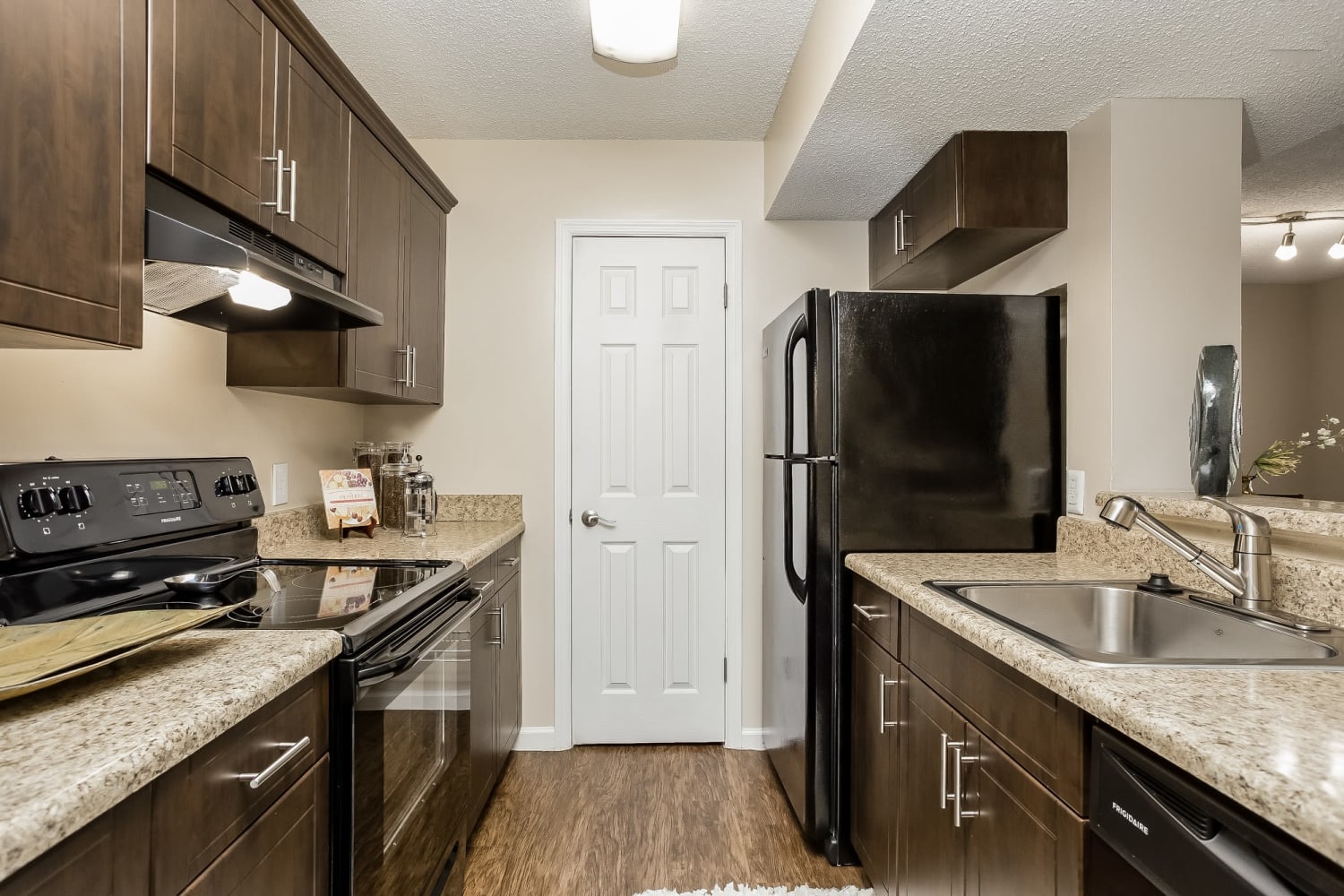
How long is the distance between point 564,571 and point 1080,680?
214cm

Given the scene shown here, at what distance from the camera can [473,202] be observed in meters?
2.85

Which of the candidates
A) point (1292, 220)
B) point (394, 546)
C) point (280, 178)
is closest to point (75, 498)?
point (280, 178)

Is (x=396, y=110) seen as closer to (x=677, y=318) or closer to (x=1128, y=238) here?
(x=677, y=318)

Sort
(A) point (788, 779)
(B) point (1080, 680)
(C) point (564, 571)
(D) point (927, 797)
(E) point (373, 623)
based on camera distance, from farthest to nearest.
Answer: (C) point (564, 571), (A) point (788, 779), (D) point (927, 797), (E) point (373, 623), (B) point (1080, 680)

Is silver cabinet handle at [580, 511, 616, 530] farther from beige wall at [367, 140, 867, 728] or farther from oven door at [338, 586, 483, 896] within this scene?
oven door at [338, 586, 483, 896]

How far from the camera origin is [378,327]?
2.17 metres

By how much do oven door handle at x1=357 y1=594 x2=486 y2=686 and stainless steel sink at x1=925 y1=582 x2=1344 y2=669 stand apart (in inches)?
42.8

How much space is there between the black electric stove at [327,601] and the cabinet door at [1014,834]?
108 cm

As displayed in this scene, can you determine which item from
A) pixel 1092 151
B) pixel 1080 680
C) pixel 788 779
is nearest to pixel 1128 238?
pixel 1092 151

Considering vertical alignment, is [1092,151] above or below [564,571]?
above

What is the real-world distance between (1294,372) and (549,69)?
7.95 ft

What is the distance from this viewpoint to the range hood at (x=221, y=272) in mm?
1148

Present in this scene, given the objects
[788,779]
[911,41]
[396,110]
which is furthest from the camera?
[396,110]

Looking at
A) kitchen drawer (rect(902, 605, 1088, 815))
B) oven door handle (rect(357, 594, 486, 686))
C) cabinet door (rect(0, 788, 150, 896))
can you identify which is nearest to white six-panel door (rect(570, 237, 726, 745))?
oven door handle (rect(357, 594, 486, 686))
